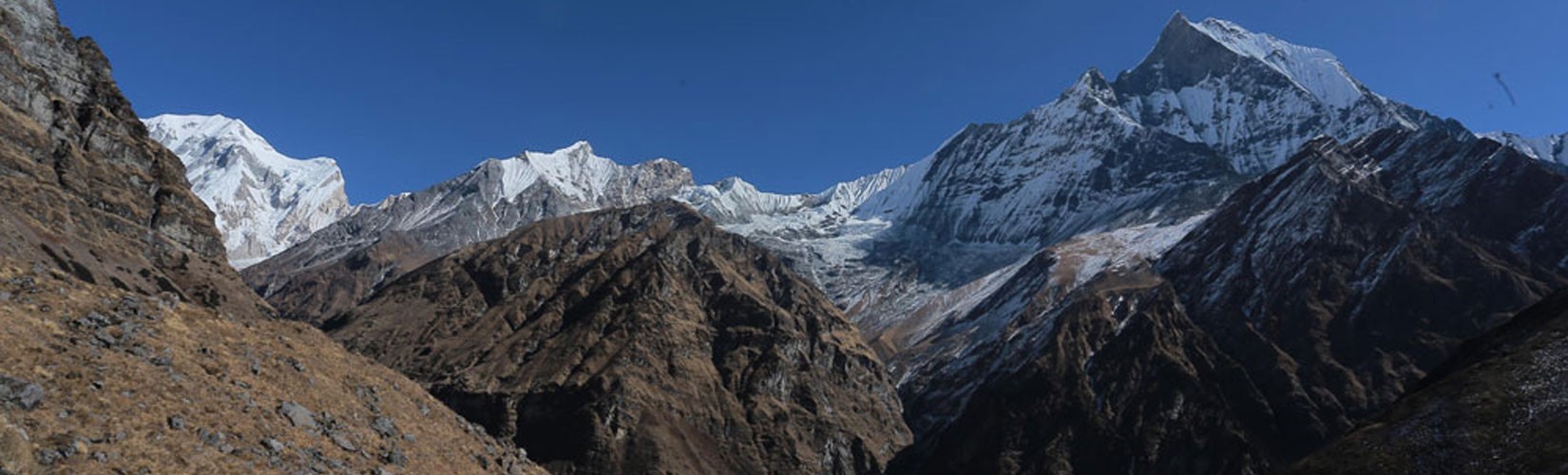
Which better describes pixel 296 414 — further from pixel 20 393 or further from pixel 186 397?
pixel 20 393

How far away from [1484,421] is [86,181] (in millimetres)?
A: 214166

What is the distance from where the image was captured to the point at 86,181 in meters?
166

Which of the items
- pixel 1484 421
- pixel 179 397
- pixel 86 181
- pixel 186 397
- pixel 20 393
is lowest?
pixel 20 393

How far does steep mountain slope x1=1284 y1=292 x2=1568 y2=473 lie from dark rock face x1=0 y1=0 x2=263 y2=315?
6453 inches

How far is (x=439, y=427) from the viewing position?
2432 inches

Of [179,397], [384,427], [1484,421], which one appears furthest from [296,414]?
[1484,421]

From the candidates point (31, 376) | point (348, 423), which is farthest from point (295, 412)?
point (31, 376)

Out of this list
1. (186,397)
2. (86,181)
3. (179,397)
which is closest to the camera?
(179,397)

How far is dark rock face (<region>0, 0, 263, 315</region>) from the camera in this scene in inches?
5512

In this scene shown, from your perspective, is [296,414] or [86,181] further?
[86,181]

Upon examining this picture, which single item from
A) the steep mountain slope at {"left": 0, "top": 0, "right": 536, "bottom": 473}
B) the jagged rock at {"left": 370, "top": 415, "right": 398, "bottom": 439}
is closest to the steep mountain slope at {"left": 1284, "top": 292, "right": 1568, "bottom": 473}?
the steep mountain slope at {"left": 0, "top": 0, "right": 536, "bottom": 473}

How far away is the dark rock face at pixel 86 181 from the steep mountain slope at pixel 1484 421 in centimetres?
16390

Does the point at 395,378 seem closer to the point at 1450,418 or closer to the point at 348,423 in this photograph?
the point at 348,423

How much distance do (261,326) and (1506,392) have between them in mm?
126453
